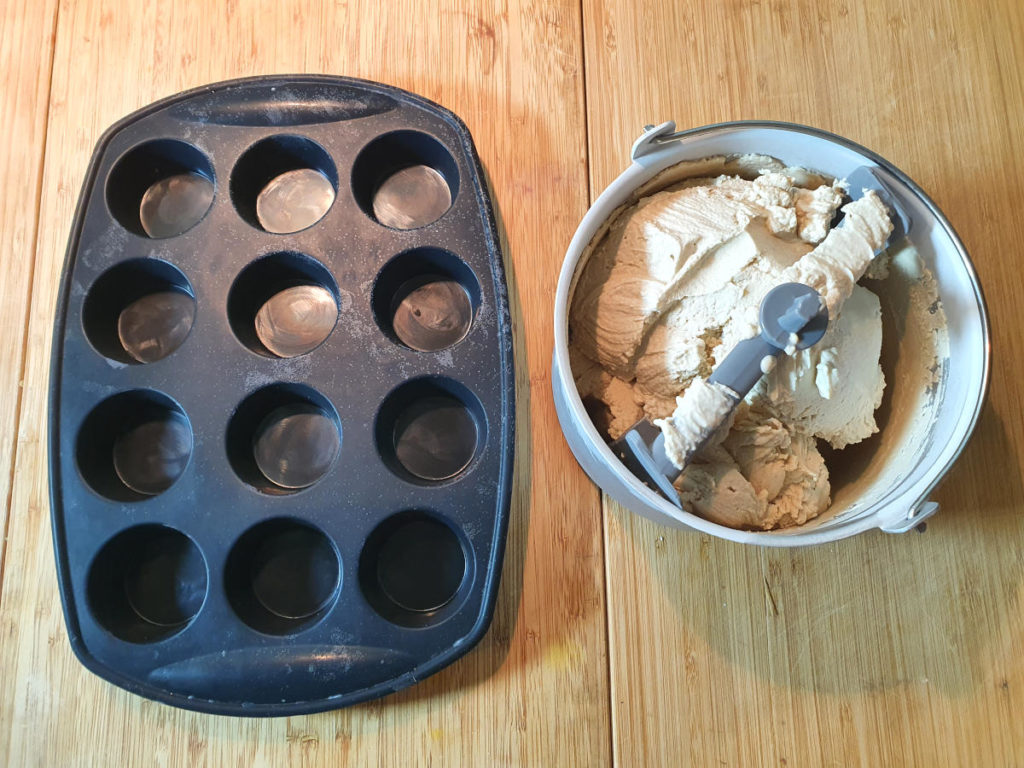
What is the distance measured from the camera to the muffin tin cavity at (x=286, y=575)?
0.63 meters

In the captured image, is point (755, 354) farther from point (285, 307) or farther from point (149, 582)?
point (149, 582)

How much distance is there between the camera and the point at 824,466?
1.87ft

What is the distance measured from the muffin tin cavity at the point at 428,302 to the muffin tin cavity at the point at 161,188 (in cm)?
22

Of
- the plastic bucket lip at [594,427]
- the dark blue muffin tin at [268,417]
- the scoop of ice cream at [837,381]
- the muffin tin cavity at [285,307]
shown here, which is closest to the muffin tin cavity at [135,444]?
the dark blue muffin tin at [268,417]

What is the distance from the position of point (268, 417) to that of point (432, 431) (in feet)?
0.57

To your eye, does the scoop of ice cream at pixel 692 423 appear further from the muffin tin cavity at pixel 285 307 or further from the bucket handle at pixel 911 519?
the muffin tin cavity at pixel 285 307

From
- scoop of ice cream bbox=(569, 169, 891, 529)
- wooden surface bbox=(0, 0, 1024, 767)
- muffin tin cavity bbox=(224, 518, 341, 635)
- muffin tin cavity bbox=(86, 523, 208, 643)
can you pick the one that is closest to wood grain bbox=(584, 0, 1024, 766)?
wooden surface bbox=(0, 0, 1024, 767)

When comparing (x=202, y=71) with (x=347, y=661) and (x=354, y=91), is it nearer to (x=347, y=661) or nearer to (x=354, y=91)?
(x=354, y=91)

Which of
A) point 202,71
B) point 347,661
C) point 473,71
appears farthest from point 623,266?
point 202,71

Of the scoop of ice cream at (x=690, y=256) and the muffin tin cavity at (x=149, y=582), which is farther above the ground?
the scoop of ice cream at (x=690, y=256)

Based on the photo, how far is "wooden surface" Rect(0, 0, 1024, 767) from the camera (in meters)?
0.62

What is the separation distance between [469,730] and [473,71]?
0.68m

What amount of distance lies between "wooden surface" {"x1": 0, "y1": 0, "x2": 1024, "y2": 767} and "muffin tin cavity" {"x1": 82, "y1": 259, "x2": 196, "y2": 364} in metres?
0.07

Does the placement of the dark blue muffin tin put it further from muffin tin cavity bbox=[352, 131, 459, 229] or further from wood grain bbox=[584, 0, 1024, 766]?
wood grain bbox=[584, 0, 1024, 766]
